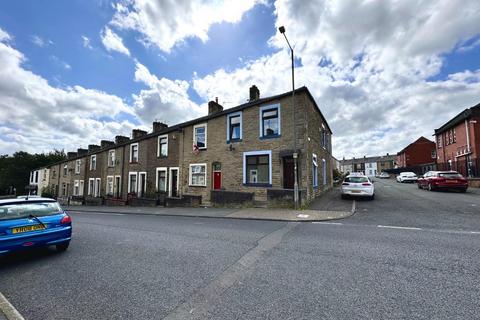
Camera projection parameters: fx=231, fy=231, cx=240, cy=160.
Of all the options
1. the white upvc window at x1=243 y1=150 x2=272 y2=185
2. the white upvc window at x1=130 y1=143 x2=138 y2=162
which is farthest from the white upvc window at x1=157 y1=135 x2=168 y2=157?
the white upvc window at x1=243 y1=150 x2=272 y2=185

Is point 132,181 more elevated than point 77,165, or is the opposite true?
point 77,165

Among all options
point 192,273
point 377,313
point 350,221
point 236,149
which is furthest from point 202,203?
point 377,313

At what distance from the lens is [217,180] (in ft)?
53.9

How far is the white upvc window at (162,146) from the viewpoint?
20.5m

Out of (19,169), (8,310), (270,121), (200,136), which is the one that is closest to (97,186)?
(200,136)

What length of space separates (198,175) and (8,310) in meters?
14.3

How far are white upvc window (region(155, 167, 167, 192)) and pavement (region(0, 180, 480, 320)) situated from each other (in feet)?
42.3

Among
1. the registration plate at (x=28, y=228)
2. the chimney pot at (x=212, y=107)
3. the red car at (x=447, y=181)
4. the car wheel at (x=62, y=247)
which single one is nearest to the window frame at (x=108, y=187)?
the chimney pot at (x=212, y=107)

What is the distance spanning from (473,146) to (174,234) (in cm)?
2946

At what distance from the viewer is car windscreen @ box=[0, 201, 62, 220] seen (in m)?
5.15

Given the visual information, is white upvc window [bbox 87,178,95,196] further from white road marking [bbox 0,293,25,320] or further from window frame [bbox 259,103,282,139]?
white road marking [bbox 0,293,25,320]

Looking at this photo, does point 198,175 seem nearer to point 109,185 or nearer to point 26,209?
point 26,209

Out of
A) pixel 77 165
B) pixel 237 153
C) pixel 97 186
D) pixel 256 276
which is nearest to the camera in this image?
pixel 256 276

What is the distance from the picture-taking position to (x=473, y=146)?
74.2 ft
